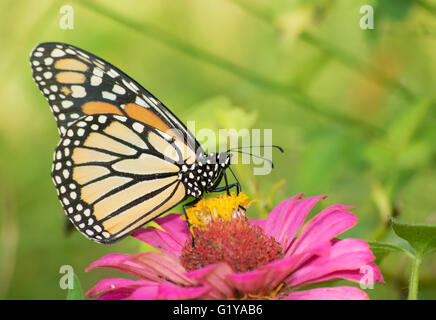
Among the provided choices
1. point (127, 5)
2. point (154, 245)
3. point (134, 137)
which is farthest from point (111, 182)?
point (127, 5)

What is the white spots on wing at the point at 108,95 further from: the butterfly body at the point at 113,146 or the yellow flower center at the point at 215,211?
the yellow flower center at the point at 215,211

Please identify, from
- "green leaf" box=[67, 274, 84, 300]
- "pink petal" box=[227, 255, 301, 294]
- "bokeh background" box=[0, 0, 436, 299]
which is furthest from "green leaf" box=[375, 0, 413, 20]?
"green leaf" box=[67, 274, 84, 300]

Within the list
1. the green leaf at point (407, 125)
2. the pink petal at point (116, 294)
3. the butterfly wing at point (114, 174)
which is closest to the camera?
the pink petal at point (116, 294)

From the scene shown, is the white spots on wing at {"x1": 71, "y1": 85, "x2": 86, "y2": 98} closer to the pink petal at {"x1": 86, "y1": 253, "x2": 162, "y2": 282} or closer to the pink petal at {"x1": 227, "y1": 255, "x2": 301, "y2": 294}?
the pink petal at {"x1": 86, "y1": 253, "x2": 162, "y2": 282}

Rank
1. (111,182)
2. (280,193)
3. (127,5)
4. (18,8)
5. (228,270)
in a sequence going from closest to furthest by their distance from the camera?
(228,270) → (111,182) → (280,193) → (18,8) → (127,5)

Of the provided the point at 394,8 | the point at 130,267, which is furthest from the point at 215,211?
the point at 394,8

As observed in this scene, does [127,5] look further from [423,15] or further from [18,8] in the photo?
[423,15]

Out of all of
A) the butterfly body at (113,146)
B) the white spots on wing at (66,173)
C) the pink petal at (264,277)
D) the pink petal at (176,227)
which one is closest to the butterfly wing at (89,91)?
the butterfly body at (113,146)
